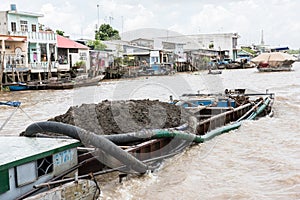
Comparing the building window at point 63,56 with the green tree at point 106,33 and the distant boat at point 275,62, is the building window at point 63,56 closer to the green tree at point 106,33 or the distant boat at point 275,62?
the green tree at point 106,33

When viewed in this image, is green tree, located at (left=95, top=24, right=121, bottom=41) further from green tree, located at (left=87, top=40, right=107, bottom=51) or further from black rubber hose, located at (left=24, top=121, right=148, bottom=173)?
black rubber hose, located at (left=24, top=121, right=148, bottom=173)

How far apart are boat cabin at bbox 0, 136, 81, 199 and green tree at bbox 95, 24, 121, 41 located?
158 ft

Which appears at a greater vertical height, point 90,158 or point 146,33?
point 146,33

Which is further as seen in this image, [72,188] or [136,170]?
[136,170]

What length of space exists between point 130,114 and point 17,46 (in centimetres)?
2292

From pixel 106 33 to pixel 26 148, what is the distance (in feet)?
162

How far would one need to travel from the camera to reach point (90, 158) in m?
5.26

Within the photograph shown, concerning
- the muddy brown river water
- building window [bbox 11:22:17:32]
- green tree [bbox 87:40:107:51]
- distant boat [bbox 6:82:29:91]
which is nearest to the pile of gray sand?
the muddy brown river water

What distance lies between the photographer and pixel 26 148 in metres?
4.44

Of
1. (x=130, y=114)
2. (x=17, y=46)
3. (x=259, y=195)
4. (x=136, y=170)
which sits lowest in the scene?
(x=259, y=195)

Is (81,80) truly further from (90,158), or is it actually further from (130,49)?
(90,158)

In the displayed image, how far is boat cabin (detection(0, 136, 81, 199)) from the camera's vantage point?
3967 mm

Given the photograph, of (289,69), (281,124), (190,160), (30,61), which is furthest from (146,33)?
(190,160)

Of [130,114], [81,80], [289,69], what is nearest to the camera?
[130,114]
